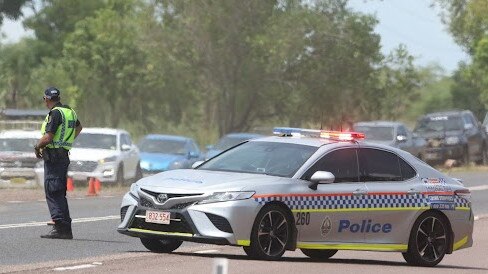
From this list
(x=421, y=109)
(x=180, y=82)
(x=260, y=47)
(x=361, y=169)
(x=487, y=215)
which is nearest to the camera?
(x=361, y=169)

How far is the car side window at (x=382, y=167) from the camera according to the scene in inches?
606

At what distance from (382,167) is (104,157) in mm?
19600

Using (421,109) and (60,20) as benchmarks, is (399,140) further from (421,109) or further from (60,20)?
(421,109)

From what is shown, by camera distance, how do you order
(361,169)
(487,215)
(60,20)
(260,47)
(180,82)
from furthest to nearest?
(60,20) → (180,82) → (260,47) → (487,215) → (361,169)

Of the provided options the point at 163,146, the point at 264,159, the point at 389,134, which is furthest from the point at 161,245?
the point at 389,134

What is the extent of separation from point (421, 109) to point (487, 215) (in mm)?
100132

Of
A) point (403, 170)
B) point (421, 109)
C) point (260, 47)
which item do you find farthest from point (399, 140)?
point (421, 109)

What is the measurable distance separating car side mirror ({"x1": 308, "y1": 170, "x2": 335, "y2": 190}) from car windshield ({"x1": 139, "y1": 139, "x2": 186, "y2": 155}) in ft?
83.6

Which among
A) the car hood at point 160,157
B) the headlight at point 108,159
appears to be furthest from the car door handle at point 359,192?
the car hood at point 160,157

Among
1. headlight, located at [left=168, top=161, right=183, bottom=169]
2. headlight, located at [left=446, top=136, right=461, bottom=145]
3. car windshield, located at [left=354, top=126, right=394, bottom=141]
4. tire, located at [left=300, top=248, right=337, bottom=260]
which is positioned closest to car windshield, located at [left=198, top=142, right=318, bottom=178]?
tire, located at [left=300, top=248, right=337, bottom=260]

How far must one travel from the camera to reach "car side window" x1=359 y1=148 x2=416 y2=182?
1538 centimetres

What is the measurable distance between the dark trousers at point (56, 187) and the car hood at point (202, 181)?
230 cm

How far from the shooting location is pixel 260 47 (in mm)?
57719

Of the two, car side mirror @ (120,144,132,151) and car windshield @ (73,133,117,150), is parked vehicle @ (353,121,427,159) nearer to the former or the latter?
car side mirror @ (120,144,132,151)
